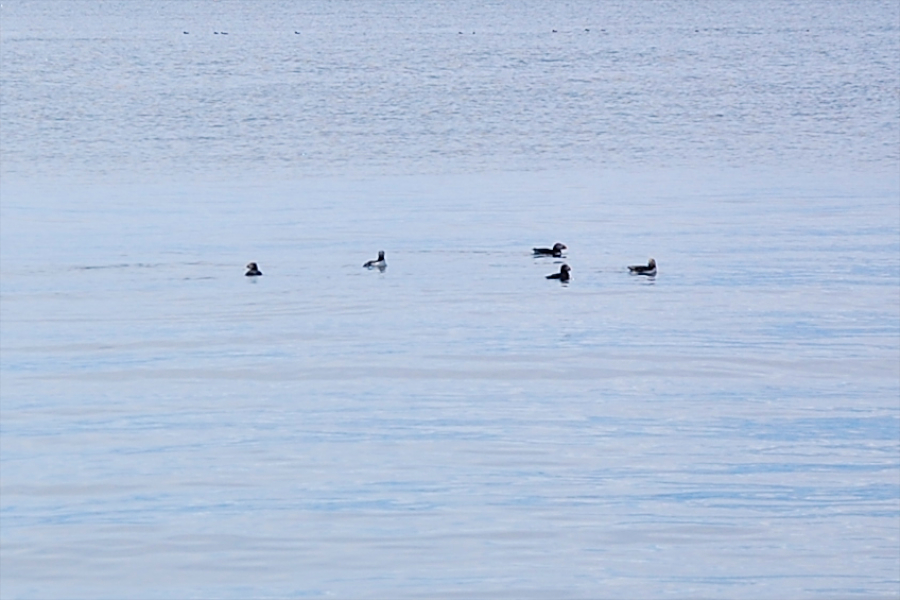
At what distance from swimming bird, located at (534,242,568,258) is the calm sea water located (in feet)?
0.99

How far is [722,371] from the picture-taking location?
649 inches

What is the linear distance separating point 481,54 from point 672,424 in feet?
184

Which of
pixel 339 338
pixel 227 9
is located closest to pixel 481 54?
pixel 339 338

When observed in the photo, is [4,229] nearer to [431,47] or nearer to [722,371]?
[722,371]

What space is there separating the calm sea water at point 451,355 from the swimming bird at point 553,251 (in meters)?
0.30

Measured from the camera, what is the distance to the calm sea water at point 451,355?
36.6 feet

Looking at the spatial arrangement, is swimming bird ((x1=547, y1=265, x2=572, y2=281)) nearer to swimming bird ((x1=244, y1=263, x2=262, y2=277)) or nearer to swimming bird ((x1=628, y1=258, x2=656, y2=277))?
swimming bird ((x1=628, y1=258, x2=656, y2=277))

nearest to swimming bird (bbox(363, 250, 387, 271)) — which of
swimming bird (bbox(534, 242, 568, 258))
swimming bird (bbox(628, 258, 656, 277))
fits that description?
swimming bird (bbox(534, 242, 568, 258))

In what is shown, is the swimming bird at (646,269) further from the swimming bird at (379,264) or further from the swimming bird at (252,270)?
the swimming bird at (252,270)

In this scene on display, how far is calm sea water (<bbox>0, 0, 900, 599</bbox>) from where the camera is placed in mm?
11141

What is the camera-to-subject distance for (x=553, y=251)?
2269 cm

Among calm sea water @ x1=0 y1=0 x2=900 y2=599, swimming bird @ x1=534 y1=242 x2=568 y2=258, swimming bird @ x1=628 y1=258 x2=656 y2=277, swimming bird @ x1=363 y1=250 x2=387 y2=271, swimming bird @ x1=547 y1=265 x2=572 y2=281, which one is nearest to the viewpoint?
calm sea water @ x1=0 y1=0 x2=900 y2=599

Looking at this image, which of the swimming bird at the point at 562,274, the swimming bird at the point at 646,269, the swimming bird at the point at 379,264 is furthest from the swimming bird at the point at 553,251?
the swimming bird at the point at 379,264

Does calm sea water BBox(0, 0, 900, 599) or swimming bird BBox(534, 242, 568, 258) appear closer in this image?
calm sea water BBox(0, 0, 900, 599)
